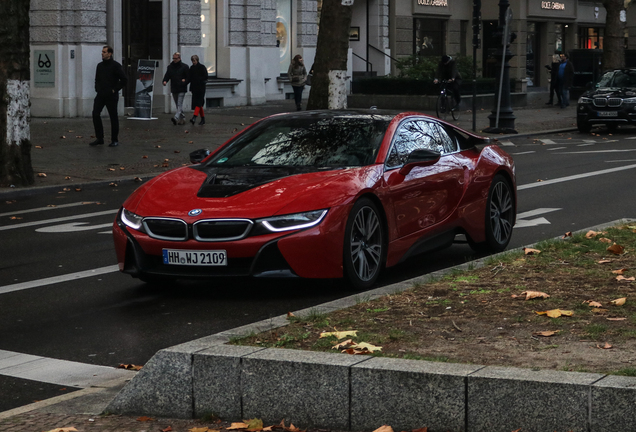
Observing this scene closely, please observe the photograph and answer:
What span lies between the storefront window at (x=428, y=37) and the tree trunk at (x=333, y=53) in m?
22.7

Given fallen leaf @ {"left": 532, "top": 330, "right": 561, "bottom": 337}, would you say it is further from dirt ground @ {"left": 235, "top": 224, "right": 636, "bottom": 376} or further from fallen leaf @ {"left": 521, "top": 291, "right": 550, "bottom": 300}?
fallen leaf @ {"left": 521, "top": 291, "right": 550, "bottom": 300}

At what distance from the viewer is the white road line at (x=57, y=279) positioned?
27.4 ft

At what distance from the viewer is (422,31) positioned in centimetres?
4506

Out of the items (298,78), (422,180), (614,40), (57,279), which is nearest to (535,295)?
(422,180)

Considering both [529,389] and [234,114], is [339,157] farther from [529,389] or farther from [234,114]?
[234,114]

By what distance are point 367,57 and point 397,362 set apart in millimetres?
38323

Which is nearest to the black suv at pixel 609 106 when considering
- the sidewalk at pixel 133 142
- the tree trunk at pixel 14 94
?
the sidewalk at pixel 133 142

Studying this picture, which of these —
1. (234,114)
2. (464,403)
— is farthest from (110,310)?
(234,114)

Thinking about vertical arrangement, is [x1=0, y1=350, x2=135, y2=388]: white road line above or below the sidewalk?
below

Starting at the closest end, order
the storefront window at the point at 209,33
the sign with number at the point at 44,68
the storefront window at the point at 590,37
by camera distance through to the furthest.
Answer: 1. the sign with number at the point at 44,68
2. the storefront window at the point at 209,33
3. the storefront window at the point at 590,37

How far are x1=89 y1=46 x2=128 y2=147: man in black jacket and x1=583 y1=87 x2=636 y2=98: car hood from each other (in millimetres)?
12323

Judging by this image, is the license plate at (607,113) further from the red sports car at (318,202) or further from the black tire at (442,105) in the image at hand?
the red sports car at (318,202)

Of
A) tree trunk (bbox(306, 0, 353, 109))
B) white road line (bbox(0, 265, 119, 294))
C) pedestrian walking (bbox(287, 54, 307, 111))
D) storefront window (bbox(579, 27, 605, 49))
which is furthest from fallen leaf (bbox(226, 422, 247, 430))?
storefront window (bbox(579, 27, 605, 49))

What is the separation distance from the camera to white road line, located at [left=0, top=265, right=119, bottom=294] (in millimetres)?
8349
